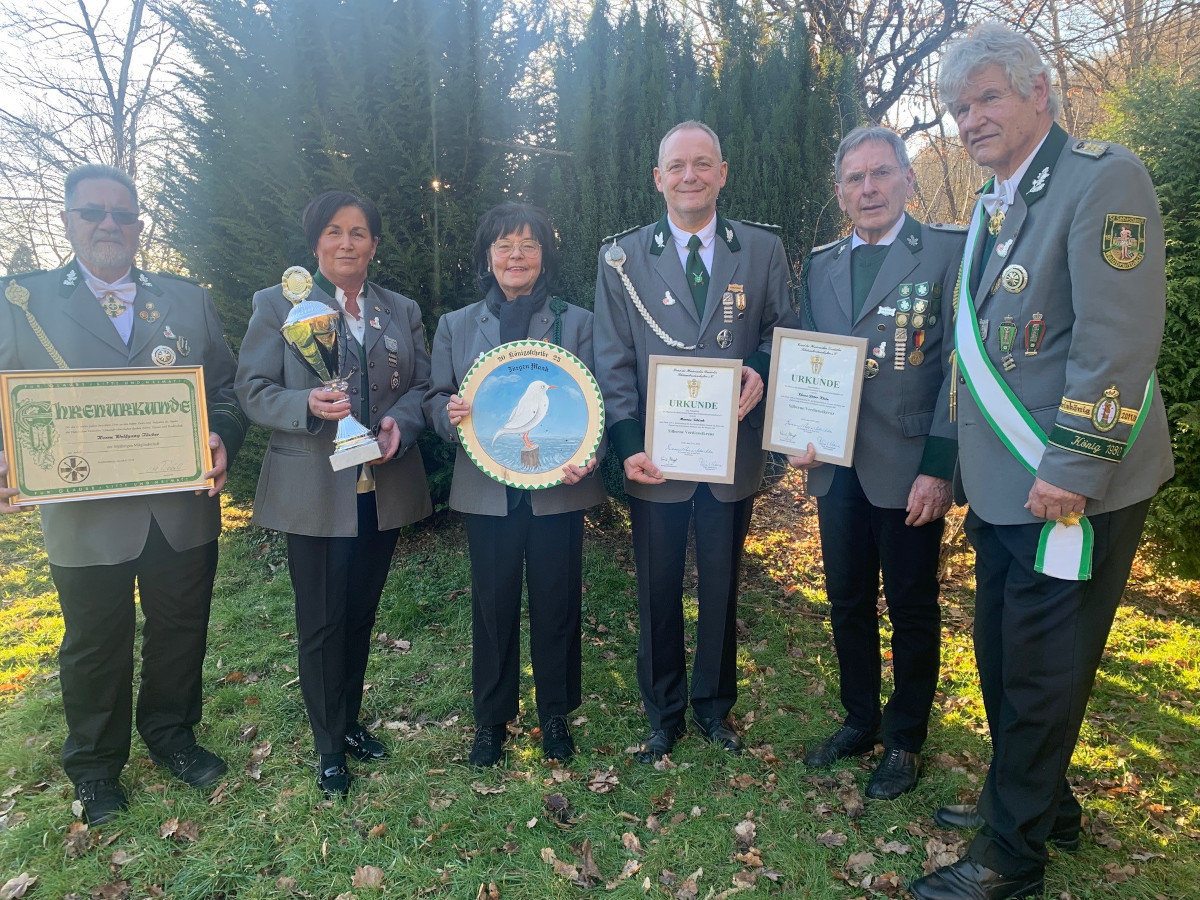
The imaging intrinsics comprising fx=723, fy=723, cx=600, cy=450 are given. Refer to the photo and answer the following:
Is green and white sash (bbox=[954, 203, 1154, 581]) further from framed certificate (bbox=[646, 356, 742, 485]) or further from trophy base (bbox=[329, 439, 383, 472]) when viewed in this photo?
trophy base (bbox=[329, 439, 383, 472])

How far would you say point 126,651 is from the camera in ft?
9.97

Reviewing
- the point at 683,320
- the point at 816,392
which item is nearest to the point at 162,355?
the point at 683,320

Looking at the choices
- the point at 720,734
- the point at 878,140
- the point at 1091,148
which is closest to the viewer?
the point at 1091,148

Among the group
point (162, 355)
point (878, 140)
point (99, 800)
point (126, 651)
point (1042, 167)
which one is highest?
point (878, 140)

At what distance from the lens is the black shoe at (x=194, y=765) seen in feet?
10.7

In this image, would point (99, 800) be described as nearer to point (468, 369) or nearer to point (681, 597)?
point (468, 369)

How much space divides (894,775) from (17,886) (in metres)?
3.47

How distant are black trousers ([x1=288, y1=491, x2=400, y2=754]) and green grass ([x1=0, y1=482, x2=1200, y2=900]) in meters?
0.37

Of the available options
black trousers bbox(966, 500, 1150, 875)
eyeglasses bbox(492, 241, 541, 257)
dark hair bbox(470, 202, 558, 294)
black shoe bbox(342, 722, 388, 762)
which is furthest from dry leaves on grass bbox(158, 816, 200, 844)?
black trousers bbox(966, 500, 1150, 875)

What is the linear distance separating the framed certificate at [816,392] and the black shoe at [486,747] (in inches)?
73.6

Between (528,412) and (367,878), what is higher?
(528,412)

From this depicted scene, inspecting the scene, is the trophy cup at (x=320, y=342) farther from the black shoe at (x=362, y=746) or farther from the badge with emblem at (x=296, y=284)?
the black shoe at (x=362, y=746)

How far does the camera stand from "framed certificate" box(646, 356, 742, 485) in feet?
9.89

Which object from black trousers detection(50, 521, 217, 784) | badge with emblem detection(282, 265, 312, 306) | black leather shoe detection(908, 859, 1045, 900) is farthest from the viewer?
black trousers detection(50, 521, 217, 784)
